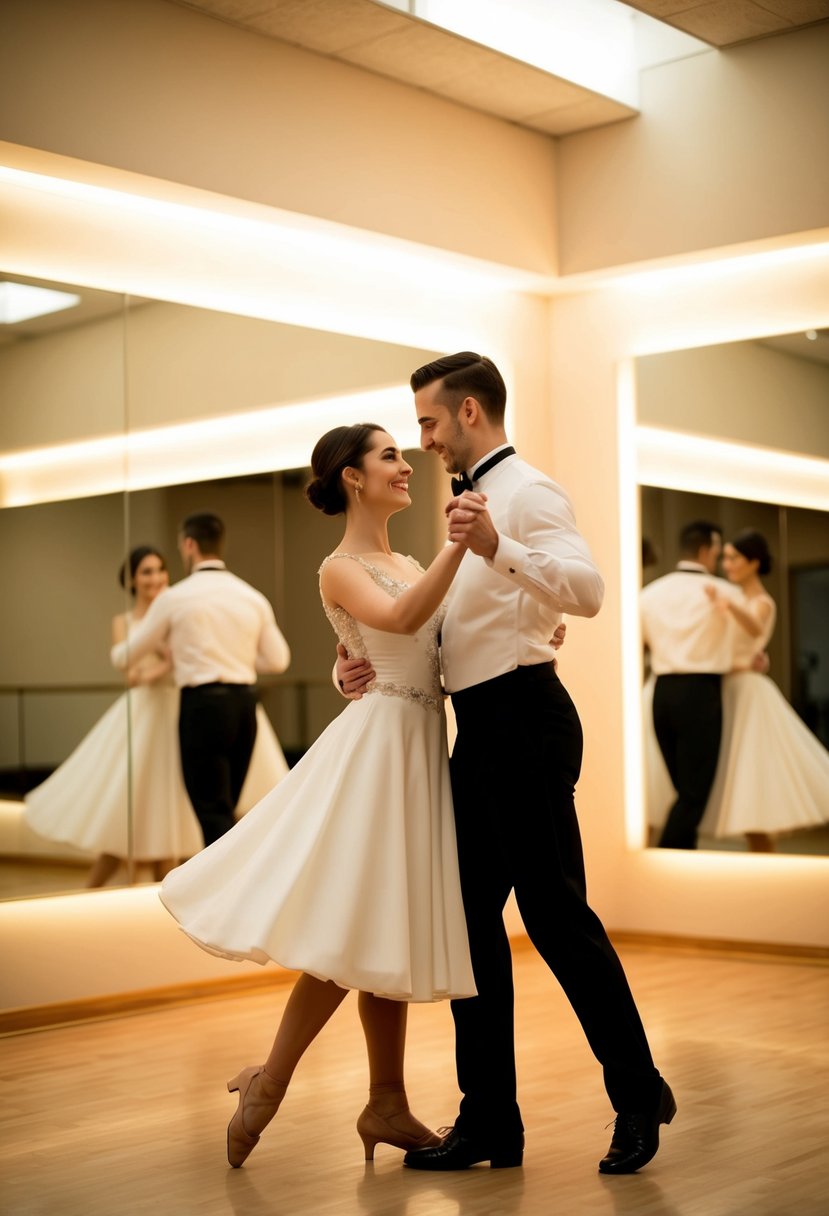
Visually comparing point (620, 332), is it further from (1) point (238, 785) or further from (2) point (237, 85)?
(1) point (238, 785)

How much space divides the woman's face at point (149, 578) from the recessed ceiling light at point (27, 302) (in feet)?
3.07

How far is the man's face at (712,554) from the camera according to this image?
6250 mm

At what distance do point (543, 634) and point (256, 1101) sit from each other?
1.27 metres

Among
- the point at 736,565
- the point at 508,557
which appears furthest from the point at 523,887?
the point at 736,565

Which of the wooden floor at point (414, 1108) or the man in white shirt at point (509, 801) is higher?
the man in white shirt at point (509, 801)

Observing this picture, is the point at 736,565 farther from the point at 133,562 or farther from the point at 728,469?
the point at 133,562

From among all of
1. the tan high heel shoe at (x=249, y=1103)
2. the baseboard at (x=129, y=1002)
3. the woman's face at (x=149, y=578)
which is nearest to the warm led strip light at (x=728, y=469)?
the woman's face at (x=149, y=578)

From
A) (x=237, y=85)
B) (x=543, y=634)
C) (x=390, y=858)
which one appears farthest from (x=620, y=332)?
(x=390, y=858)

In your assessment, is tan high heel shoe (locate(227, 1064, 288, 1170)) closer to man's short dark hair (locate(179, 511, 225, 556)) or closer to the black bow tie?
the black bow tie

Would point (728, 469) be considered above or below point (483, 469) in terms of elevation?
above

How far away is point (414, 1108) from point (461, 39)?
147 inches

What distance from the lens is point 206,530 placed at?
5516 mm

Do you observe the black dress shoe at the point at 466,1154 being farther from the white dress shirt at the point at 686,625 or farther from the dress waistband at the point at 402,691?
the white dress shirt at the point at 686,625

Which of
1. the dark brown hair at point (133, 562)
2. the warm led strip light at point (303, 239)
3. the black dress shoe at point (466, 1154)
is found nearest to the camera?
the black dress shoe at point (466, 1154)
